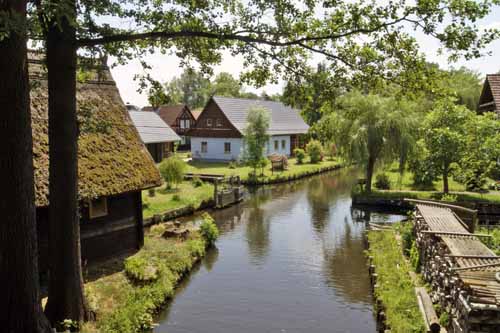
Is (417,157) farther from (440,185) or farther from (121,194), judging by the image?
(121,194)

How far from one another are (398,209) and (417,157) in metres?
3.08

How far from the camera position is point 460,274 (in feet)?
27.5

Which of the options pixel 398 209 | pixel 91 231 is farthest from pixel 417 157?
pixel 91 231

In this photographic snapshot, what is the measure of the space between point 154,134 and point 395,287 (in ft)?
86.6

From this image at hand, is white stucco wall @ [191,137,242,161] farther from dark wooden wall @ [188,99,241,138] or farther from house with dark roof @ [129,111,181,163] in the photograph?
house with dark roof @ [129,111,181,163]

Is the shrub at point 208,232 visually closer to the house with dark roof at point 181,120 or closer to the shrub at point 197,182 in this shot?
the shrub at point 197,182

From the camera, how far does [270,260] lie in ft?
50.5

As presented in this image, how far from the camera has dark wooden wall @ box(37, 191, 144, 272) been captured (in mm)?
11586

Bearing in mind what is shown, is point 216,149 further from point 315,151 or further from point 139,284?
point 139,284

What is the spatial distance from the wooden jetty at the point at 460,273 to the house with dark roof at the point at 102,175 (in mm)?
8367

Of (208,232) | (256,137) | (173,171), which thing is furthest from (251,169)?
(208,232)

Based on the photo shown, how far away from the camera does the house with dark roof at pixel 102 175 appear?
11.8m

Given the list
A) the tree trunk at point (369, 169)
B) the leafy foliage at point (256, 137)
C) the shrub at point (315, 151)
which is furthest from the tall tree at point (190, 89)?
the tree trunk at point (369, 169)

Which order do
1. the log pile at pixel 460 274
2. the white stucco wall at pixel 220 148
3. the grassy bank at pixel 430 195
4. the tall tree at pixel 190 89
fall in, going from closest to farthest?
the log pile at pixel 460 274 < the grassy bank at pixel 430 195 < the white stucco wall at pixel 220 148 < the tall tree at pixel 190 89
